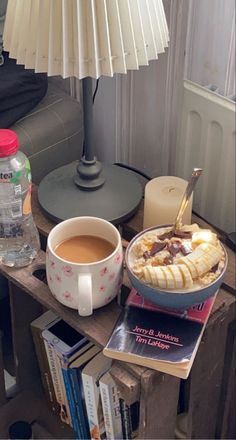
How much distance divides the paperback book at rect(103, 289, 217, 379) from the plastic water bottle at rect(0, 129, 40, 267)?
198 millimetres

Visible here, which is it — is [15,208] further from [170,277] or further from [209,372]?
[209,372]

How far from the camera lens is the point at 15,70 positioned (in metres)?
1.19

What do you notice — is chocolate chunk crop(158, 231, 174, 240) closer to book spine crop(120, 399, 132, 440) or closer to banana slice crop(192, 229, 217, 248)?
banana slice crop(192, 229, 217, 248)

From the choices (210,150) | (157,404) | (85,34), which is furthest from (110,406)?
(85,34)

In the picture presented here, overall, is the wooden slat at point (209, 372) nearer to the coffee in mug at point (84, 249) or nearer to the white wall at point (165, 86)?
the coffee in mug at point (84, 249)

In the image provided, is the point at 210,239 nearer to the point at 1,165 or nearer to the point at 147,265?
the point at 147,265

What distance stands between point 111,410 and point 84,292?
263 mm

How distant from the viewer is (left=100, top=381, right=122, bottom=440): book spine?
1016mm

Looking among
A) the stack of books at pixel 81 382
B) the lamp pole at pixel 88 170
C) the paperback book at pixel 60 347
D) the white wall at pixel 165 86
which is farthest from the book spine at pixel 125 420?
the white wall at pixel 165 86

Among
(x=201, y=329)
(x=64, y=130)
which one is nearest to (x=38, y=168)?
(x=64, y=130)

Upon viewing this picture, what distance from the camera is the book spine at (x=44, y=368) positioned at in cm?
117

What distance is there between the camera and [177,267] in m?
0.87

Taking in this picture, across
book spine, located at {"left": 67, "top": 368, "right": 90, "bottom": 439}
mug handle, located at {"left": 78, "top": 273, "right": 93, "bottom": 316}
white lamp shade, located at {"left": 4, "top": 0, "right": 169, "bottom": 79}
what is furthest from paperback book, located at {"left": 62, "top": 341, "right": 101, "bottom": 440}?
white lamp shade, located at {"left": 4, "top": 0, "right": 169, "bottom": 79}

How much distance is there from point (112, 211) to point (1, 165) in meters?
0.19
